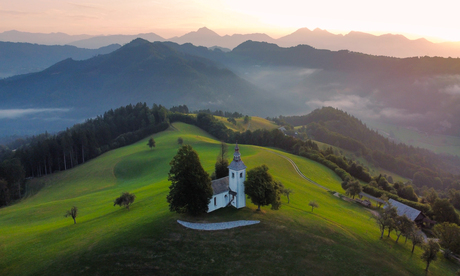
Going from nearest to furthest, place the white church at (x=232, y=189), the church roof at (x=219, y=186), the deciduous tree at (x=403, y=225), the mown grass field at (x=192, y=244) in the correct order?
the mown grass field at (x=192, y=244)
the deciduous tree at (x=403, y=225)
the church roof at (x=219, y=186)
the white church at (x=232, y=189)

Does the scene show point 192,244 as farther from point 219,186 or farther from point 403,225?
point 403,225

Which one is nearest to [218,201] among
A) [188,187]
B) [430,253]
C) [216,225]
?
[216,225]

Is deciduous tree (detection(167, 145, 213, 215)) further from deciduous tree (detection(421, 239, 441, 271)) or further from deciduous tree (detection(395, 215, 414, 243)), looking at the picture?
deciduous tree (detection(421, 239, 441, 271))

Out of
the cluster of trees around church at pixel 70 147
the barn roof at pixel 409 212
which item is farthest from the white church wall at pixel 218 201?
the cluster of trees around church at pixel 70 147

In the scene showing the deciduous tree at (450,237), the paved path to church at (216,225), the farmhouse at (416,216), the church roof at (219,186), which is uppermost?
the church roof at (219,186)

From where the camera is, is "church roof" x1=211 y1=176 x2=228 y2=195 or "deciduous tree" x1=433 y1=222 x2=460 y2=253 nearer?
"deciduous tree" x1=433 y1=222 x2=460 y2=253

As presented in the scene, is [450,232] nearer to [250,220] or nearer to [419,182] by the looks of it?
[250,220]

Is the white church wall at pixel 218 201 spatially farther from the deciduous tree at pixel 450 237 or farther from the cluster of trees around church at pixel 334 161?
the cluster of trees around church at pixel 334 161

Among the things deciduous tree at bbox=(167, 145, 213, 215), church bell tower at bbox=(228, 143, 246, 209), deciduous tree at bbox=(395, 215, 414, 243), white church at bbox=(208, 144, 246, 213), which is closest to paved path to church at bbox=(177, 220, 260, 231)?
deciduous tree at bbox=(167, 145, 213, 215)
